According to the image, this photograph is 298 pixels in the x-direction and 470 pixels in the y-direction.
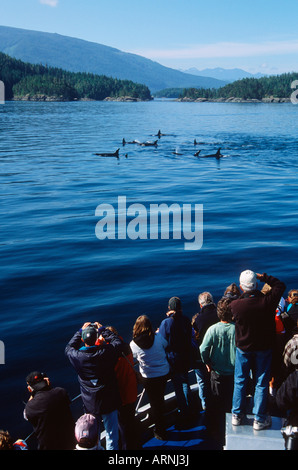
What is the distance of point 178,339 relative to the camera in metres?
8.29

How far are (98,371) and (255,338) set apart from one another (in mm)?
2727

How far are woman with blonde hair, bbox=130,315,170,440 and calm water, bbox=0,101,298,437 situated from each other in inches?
138

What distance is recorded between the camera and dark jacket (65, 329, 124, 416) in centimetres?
709

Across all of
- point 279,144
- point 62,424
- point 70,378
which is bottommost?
point 70,378

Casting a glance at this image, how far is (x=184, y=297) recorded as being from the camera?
51.9 ft

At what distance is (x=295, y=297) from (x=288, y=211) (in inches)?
783

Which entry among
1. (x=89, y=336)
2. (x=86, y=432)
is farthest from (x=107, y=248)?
(x=86, y=432)

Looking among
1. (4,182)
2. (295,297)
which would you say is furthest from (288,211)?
(4,182)

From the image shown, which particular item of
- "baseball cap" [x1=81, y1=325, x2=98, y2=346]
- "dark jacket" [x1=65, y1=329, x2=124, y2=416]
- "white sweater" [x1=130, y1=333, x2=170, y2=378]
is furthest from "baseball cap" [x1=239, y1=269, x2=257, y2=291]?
"baseball cap" [x1=81, y1=325, x2=98, y2=346]

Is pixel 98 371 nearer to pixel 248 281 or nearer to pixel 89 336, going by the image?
pixel 89 336

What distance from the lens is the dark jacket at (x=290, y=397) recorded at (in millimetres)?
6680

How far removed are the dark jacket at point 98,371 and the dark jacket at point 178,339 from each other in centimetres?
114

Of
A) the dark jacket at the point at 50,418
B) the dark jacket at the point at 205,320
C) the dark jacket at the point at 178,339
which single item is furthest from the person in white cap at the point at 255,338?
the dark jacket at the point at 50,418

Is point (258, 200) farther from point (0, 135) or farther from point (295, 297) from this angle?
point (0, 135)
